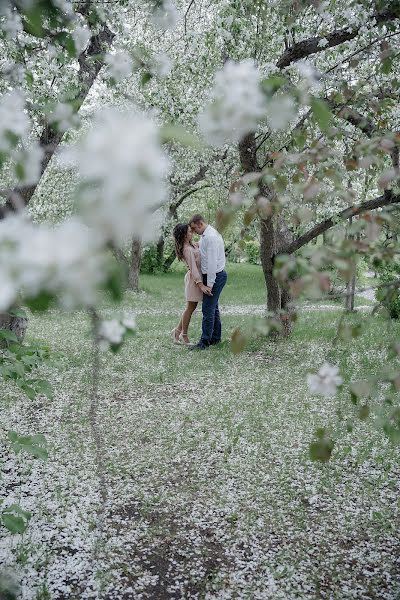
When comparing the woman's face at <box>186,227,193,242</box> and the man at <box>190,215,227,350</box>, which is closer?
the man at <box>190,215,227,350</box>

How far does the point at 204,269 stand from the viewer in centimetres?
770

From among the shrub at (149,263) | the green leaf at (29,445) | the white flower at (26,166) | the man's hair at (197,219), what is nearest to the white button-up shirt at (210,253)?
the man's hair at (197,219)

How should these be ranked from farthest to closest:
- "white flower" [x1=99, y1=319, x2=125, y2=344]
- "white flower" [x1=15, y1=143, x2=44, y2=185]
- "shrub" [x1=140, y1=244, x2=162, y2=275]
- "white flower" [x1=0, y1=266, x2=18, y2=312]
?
"shrub" [x1=140, y1=244, x2=162, y2=275]
"white flower" [x1=15, y1=143, x2=44, y2=185]
"white flower" [x1=99, y1=319, x2=125, y2=344]
"white flower" [x1=0, y1=266, x2=18, y2=312]

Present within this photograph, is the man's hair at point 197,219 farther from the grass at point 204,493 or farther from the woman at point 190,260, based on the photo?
the grass at point 204,493

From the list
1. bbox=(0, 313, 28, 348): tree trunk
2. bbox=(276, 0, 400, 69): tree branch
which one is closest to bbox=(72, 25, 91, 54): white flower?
bbox=(276, 0, 400, 69): tree branch

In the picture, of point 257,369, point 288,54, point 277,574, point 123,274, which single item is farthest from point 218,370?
point 123,274

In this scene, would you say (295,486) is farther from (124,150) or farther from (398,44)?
(398,44)

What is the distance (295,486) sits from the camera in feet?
12.1

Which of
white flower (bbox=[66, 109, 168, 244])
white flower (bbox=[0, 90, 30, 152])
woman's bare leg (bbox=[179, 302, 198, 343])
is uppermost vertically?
white flower (bbox=[0, 90, 30, 152])

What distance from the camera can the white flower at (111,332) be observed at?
1133 millimetres

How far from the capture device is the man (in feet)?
24.9

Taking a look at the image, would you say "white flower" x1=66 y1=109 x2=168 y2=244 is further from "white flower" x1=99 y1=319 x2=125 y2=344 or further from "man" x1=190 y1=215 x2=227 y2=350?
"man" x1=190 y1=215 x2=227 y2=350

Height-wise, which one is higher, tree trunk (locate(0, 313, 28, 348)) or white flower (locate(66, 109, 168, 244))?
white flower (locate(66, 109, 168, 244))

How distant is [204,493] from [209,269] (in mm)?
4316
